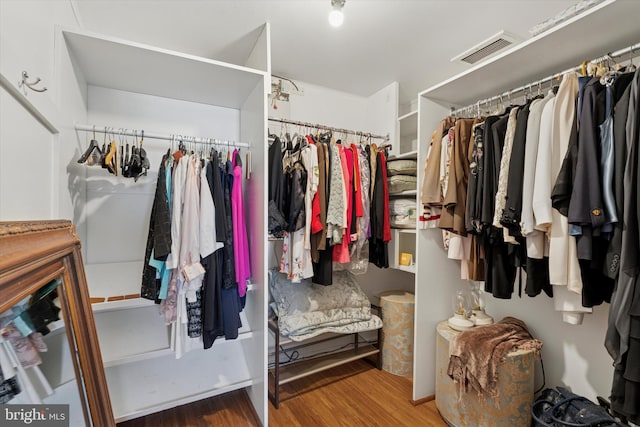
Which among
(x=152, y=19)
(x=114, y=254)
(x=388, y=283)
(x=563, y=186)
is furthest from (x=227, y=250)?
(x=388, y=283)

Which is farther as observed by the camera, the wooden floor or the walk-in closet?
the wooden floor

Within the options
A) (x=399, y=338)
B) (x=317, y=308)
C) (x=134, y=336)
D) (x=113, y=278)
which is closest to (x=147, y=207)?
(x=113, y=278)

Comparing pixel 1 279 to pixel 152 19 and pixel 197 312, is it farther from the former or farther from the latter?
pixel 152 19

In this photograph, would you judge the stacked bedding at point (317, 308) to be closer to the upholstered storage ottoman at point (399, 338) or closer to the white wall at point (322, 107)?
the upholstered storage ottoman at point (399, 338)

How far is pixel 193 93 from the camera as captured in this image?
1.97 meters

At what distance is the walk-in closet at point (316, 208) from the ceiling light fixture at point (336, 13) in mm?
28

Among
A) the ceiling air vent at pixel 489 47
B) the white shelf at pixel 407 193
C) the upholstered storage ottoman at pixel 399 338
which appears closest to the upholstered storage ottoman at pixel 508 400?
the upholstered storage ottoman at pixel 399 338

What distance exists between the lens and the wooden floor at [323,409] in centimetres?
182

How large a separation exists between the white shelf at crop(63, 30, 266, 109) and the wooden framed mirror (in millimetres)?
966

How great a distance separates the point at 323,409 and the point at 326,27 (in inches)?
97.9

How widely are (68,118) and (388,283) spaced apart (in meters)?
2.74

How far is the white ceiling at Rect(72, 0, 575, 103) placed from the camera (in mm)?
1628

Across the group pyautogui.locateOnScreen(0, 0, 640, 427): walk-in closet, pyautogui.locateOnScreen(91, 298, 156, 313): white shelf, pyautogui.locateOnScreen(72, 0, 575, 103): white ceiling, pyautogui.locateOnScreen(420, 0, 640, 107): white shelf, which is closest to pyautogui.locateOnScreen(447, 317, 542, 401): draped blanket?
pyautogui.locateOnScreen(0, 0, 640, 427): walk-in closet

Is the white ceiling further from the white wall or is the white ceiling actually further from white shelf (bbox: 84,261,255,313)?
white shelf (bbox: 84,261,255,313)
